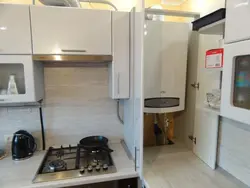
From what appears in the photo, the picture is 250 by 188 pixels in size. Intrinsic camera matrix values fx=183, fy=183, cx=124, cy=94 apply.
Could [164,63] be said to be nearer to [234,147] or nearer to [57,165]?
[234,147]

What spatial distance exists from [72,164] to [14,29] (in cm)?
110

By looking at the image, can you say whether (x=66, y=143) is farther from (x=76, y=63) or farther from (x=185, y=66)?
(x=185, y=66)

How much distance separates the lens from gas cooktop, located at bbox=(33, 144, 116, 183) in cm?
130

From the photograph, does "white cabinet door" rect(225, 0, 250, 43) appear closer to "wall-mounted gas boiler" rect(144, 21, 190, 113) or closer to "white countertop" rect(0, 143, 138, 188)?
"wall-mounted gas boiler" rect(144, 21, 190, 113)

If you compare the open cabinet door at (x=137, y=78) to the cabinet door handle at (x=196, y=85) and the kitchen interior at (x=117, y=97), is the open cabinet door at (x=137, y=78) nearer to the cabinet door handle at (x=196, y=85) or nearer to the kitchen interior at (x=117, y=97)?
the kitchen interior at (x=117, y=97)

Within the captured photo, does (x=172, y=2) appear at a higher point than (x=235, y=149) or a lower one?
higher

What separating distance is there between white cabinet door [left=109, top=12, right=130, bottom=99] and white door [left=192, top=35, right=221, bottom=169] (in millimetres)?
591

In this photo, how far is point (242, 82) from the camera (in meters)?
0.88

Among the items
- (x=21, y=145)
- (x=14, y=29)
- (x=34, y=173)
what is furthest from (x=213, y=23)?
(x=21, y=145)

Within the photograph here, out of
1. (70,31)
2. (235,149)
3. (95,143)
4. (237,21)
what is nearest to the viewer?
(237,21)

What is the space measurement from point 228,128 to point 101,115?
1104 mm

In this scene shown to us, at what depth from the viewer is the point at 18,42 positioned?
130 cm

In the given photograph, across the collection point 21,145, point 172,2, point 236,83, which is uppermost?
point 172,2

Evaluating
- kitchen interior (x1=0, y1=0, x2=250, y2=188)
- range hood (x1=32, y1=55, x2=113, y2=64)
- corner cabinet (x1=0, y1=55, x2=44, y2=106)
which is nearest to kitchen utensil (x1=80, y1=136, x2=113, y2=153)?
kitchen interior (x1=0, y1=0, x2=250, y2=188)
